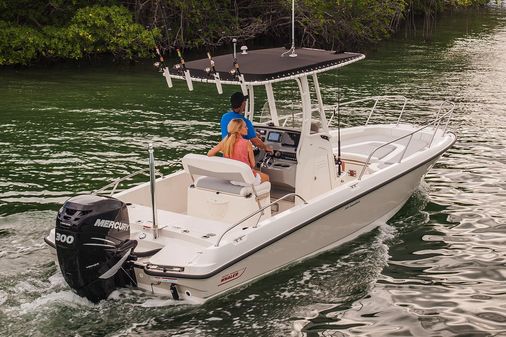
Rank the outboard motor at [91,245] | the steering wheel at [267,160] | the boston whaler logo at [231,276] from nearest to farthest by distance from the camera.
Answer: the outboard motor at [91,245] < the boston whaler logo at [231,276] < the steering wheel at [267,160]

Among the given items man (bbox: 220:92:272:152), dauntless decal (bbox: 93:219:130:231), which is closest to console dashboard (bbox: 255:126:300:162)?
man (bbox: 220:92:272:152)

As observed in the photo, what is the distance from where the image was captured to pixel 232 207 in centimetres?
863

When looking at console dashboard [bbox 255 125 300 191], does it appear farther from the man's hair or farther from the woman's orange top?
the man's hair

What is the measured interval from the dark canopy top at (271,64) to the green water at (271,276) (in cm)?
232

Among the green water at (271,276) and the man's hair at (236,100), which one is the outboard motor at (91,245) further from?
the man's hair at (236,100)

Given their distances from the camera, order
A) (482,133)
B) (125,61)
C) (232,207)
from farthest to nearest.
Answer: (125,61)
(482,133)
(232,207)

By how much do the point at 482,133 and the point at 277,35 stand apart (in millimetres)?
15727

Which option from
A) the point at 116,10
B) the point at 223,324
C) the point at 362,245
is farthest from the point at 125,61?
the point at 223,324

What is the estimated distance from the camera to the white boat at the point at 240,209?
7.43 meters

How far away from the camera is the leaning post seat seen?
27.9 ft

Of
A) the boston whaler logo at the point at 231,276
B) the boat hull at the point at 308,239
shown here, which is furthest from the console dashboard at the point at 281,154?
the boston whaler logo at the point at 231,276

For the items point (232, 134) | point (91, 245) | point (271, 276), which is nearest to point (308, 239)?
point (271, 276)

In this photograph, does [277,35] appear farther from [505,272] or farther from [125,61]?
[505,272]

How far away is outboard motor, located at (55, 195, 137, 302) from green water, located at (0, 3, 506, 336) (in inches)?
12.8
